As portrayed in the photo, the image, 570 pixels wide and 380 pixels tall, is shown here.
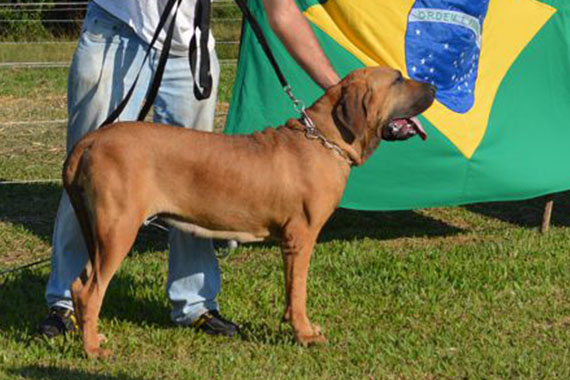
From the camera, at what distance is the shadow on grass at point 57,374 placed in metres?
4.54

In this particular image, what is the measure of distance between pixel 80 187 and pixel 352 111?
1269mm

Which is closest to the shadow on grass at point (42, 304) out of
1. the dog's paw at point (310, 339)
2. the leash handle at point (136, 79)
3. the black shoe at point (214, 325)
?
the black shoe at point (214, 325)

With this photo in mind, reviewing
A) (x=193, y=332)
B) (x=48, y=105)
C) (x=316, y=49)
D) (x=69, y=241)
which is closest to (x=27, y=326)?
(x=69, y=241)

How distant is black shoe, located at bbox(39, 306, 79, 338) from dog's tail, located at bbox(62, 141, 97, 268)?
19.5 inches

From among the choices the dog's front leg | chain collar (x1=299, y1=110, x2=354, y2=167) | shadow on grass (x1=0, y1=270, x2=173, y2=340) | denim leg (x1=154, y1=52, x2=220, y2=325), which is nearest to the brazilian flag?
shadow on grass (x1=0, y1=270, x2=173, y2=340)

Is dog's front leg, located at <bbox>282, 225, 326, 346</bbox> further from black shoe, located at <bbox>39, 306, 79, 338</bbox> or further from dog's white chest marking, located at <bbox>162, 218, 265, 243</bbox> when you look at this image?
black shoe, located at <bbox>39, 306, 79, 338</bbox>

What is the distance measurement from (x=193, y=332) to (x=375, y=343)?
35.9 inches

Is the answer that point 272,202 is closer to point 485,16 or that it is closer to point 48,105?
point 485,16

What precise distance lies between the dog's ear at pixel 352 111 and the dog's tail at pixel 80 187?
115cm

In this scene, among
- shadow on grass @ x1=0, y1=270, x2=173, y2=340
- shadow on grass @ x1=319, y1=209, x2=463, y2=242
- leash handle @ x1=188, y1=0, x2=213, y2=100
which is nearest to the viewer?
leash handle @ x1=188, y1=0, x2=213, y2=100

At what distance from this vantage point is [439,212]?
813 cm

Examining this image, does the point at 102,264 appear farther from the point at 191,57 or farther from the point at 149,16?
the point at 149,16

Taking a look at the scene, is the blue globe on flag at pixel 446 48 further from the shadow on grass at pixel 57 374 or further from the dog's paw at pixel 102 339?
the shadow on grass at pixel 57 374

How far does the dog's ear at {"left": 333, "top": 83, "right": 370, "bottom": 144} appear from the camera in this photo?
15.6ft
